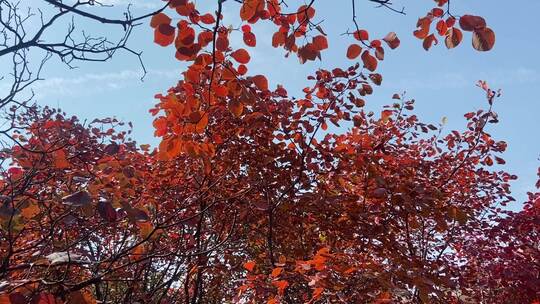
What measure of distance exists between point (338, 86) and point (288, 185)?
1.12m

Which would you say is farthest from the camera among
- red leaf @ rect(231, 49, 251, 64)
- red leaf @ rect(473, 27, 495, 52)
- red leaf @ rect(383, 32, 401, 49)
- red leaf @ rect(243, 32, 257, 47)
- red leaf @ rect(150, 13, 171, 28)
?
red leaf @ rect(243, 32, 257, 47)

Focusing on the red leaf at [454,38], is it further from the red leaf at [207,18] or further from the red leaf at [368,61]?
the red leaf at [207,18]

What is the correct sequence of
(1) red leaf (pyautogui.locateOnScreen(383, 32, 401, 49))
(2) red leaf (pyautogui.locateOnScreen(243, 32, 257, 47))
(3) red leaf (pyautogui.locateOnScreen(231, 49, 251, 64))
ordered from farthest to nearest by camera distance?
1. (2) red leaf (pyautogui.locateOnScreen(243, 32, 257, 47))
2. (3) red leaf (pyautogui.locateOnScreen(231, 49, 251, 64))
3. (1) red leaf (pyautogui.locateOnScreen(383, 32, 401, 49))

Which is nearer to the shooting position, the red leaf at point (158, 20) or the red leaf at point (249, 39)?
the red leaf at point (158, 20)

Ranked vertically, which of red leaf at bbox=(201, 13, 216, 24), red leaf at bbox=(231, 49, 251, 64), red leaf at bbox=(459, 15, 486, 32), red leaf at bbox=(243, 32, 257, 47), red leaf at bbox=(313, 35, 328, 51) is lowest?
red leaf at bbox=(459, 15, 486, 32)

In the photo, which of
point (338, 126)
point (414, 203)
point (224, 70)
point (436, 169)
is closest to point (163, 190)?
point (338, 126)

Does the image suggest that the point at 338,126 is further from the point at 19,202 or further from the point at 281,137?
the point at 19,202

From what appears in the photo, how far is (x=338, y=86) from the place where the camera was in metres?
4.42

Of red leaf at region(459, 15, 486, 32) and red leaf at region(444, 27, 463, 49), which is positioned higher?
red leaf at region(444, 27, 463, 49)

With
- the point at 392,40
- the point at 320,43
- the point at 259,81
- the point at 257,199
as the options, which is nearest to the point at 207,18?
the point at 259,81

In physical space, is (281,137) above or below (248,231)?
above

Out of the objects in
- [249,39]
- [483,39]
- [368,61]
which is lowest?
[483,39]

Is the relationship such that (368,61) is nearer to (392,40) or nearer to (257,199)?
(392,40)

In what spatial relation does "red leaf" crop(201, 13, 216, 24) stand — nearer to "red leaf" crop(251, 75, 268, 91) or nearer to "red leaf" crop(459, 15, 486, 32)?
"red leaf" crop(251, 75, 268, 91)
